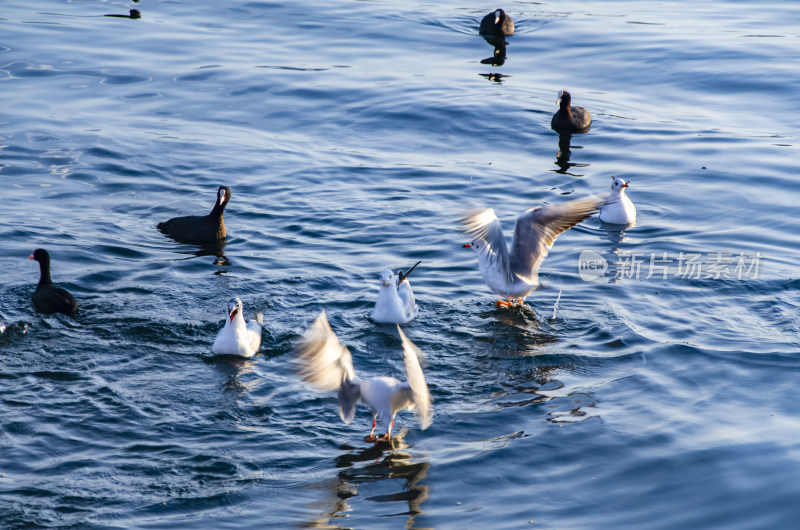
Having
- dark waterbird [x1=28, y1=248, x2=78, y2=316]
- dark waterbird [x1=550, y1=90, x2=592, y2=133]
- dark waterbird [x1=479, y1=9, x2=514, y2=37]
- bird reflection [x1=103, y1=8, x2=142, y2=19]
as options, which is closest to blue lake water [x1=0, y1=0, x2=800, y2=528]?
dark waterbird [x1=28, y1=248, x2=78, y2=316]

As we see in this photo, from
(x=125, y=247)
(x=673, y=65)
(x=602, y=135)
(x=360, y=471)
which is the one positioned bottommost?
(x=360, y=471)

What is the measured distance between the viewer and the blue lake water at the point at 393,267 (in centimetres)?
796

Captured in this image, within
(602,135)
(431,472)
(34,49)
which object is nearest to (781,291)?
(431,472)

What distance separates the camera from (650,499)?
790 centimetres

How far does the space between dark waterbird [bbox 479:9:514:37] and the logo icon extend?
491 inches

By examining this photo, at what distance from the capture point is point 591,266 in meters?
12.8

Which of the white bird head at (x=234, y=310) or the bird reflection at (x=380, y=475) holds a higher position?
the white bird head at (x=234, y=310)

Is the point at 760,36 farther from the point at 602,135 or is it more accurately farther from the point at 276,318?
the point at 276,318

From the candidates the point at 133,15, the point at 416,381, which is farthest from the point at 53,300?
the point at 133,15

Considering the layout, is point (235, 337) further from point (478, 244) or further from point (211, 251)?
point (211, 251)

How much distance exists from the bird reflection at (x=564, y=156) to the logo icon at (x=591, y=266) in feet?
11.0

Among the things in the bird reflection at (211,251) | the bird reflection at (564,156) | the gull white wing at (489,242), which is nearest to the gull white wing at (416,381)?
the gull white wing at (489,242)

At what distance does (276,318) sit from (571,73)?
13.3 meters

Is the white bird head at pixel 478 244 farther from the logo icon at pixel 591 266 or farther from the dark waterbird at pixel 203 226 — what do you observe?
the dark waterbird at pixel 203 226
